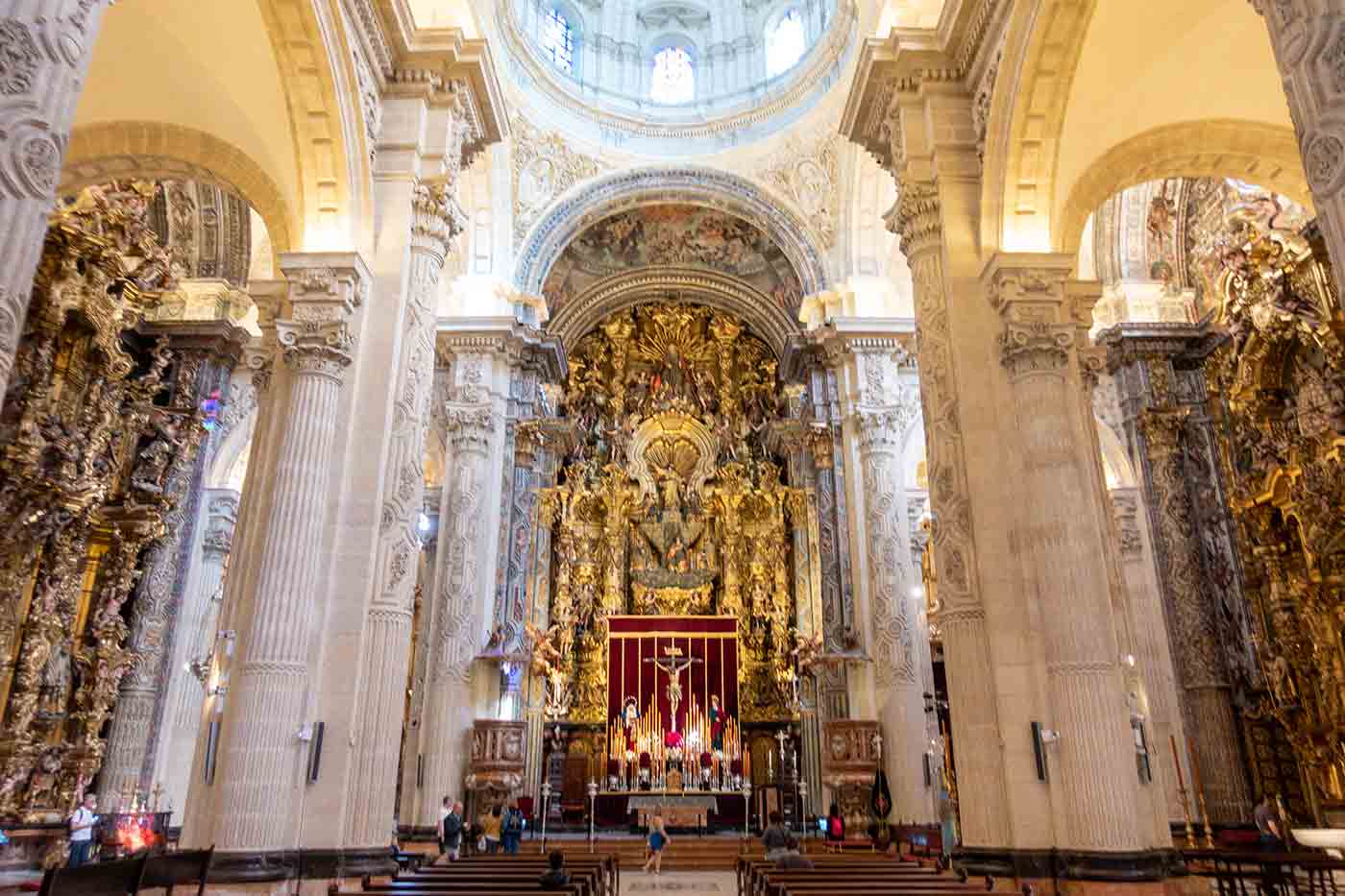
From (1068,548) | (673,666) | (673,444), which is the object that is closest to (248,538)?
(1068,548)

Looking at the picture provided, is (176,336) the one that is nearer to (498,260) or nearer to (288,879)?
(498,260)

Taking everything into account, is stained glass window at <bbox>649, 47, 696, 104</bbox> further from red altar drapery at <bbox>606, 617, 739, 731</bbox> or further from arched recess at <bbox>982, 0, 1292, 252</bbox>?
arched recess at <bbox>982, 0, 1292, 252</bbox>

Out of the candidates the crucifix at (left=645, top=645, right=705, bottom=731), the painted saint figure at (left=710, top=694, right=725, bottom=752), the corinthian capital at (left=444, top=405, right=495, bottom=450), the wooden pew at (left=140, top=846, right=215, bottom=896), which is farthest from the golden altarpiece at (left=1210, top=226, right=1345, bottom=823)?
the wooden pew at (left=140, top=846, right=215, bottom=896)

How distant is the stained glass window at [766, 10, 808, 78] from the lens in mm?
21688

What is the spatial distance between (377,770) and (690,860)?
6945 millimetres

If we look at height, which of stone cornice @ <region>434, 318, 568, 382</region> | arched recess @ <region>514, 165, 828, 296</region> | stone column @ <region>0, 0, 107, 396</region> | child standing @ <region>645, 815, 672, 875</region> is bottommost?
child standing @ <region>645, 815, 672, 875</region>

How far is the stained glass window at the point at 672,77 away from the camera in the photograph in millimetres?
22734

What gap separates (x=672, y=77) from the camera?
909 inches

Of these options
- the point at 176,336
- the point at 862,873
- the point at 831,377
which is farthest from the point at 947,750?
the point at 176,336

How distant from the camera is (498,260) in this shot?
1994 cm

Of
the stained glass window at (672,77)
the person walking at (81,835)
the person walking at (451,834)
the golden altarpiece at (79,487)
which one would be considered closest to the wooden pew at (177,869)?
the person walking at (81,835)

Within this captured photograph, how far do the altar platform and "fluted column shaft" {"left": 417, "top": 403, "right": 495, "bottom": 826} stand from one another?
12.9ft

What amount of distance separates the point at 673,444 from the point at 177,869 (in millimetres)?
18878

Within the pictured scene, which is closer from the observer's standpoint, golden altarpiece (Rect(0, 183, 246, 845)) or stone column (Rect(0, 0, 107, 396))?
stone column (Rect(0, 0, 107, 396))
